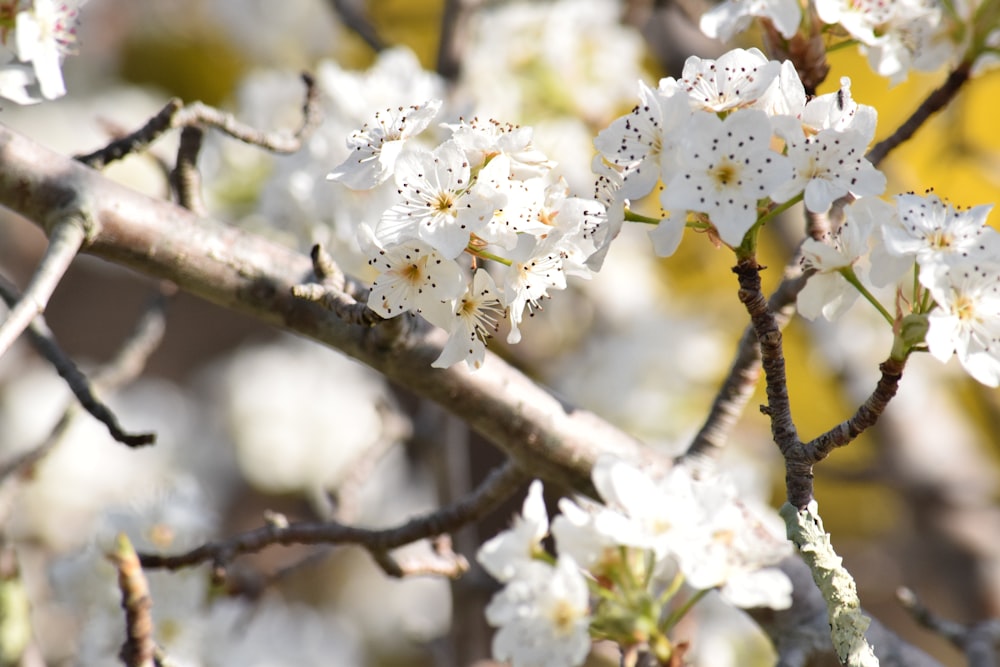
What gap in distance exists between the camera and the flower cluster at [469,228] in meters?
0.74

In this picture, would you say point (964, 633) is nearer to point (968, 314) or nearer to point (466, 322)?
point (968, 314)

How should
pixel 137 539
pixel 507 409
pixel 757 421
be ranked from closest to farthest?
pixel 507 409
pixel 137 539
pixel 757 421

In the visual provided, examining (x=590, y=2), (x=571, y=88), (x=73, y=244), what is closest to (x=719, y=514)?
(x=73, y=244)

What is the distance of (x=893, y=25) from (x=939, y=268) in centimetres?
44

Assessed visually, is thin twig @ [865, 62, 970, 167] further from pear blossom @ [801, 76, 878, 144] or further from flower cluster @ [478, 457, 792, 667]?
flower cluster @ [478, 457, 792, 667]

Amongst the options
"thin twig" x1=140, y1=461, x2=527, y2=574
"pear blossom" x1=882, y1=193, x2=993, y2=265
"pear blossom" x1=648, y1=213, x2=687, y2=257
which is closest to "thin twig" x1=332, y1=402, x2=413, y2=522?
"thin twig" x1=140, y1=461, x2=527, y2=574

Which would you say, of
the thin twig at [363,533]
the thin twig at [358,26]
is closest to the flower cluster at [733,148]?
the thin twig at [363,533]

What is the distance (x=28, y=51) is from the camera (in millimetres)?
858

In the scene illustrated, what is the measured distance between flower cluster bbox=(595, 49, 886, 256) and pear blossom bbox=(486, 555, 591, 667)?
272mm

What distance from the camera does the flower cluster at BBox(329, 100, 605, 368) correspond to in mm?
739

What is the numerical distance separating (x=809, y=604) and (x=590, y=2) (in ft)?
4.27

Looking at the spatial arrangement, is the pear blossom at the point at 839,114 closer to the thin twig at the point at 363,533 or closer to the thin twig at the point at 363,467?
the thin twig at the point at 363,533

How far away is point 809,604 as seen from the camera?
1.00 meters

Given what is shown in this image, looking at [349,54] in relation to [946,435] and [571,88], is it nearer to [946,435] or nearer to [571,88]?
[571,88]
